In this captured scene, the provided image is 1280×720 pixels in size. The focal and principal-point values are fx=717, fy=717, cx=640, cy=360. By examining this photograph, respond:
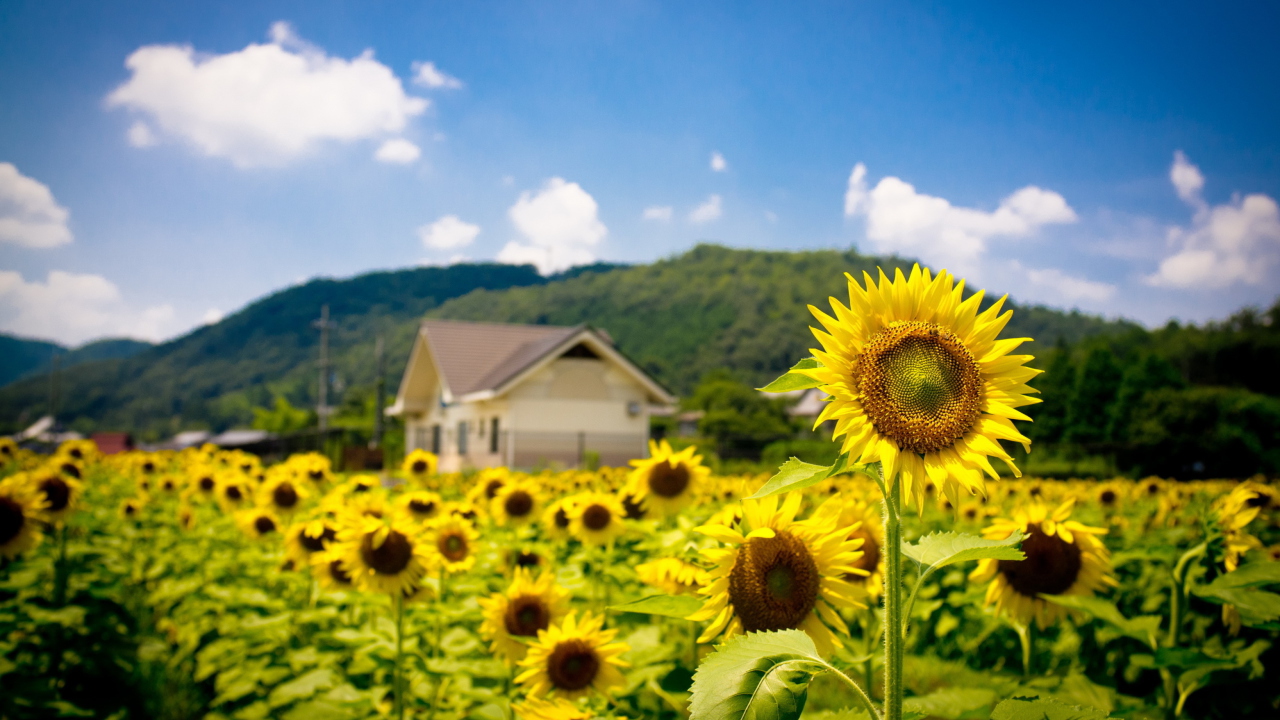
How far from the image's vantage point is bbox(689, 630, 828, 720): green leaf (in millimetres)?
1048

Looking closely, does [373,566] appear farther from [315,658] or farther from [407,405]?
[407,405]

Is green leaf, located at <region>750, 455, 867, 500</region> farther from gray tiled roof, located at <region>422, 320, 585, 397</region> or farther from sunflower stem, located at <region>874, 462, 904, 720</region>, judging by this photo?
gray tiled roof, located at <region>422, 320, 585, 397</region>

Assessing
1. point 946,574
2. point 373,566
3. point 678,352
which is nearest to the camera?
point 373,566

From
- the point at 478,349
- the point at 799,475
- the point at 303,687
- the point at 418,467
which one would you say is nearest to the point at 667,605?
the point at 799,475

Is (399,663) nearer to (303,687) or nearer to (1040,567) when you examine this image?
(303,687)

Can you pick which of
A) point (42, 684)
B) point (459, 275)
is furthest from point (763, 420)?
point (459, 275)

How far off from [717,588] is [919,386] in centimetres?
58

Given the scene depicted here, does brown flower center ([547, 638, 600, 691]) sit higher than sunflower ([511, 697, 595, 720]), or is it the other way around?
sunflower ([511, 697, 595, 720])

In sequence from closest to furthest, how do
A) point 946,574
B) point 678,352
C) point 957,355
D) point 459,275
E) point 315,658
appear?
point 957,355
point 315,658
point 946,574
point 678,352
point 459,275

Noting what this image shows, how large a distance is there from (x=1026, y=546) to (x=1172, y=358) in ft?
222

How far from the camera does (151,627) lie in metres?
5.31

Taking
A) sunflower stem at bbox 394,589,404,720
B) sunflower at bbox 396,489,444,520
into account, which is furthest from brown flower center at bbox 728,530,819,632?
sunflower at bbox 396,489,444,520

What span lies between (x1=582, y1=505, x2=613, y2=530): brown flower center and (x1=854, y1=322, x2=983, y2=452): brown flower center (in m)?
2.29

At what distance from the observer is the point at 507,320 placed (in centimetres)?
7512
